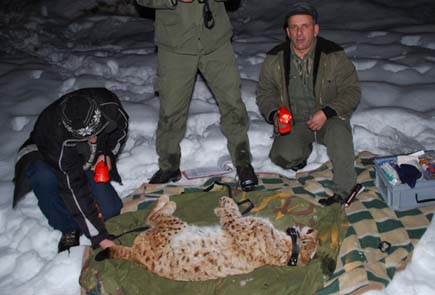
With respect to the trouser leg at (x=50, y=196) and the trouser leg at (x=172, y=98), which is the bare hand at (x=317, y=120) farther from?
the trouser leg at (x=50, y=196)

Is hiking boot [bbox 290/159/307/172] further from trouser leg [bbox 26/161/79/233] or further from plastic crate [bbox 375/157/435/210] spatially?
trouser leg [bbox 26/161/79/233]

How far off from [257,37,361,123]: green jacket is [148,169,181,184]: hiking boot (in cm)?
91

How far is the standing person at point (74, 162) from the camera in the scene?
274 centimetres

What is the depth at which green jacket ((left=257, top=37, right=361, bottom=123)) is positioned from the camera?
3395mm

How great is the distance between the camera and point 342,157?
325 centimetres

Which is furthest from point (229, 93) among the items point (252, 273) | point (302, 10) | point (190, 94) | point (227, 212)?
point (252, 273)

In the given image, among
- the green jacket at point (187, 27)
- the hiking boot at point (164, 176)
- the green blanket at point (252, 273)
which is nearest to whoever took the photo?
the green blanket at point (252, 273)

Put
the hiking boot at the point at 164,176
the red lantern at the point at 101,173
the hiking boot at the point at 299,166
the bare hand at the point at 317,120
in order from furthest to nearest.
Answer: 1. the hiking boot at the point at 299,166
2. the hiking boot at the point at 164,176
3. the bare hand at the point at 317,120
4. the red lantern at the point at 101,173

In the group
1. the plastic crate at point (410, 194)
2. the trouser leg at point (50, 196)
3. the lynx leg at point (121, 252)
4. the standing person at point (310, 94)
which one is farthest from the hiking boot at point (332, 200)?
the trouser leg at point (50, 196)

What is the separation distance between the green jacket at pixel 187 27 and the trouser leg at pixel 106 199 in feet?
3.75

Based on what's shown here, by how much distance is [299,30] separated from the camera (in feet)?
10.7

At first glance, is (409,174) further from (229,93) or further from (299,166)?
(229,93)

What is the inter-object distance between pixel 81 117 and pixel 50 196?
766mm

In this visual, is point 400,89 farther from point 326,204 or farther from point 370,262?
point 370,262
